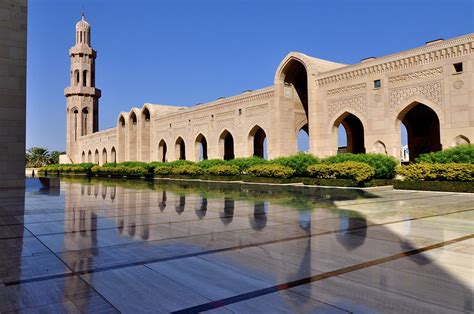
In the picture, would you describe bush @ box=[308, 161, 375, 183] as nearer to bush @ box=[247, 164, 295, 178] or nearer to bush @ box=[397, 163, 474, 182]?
bush @ box=[397, 163, 474, 182]

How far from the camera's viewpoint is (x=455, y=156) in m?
14.0

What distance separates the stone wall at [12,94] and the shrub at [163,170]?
1460 centimetres

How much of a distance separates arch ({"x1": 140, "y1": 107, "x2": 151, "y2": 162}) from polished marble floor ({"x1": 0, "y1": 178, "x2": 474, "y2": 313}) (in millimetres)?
32507

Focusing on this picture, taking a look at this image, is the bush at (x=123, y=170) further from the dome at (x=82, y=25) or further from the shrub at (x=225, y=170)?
the dome at (x=82, y=25)

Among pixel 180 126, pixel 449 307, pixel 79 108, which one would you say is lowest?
pixel 449 307

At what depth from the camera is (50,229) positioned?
18.7 feet

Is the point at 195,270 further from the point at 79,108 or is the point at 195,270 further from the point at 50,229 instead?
the point at 79,108

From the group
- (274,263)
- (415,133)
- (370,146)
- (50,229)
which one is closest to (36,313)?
(274,263)

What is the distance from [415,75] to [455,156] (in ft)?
16.3

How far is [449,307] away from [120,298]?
7.71 feet

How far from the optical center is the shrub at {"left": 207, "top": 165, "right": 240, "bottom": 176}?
2210 cm

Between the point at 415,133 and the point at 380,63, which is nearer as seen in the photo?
the point at 380,63

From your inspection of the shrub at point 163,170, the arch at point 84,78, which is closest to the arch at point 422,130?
the shrub at point 163,170

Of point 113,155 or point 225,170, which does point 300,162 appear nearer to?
point 225,170
